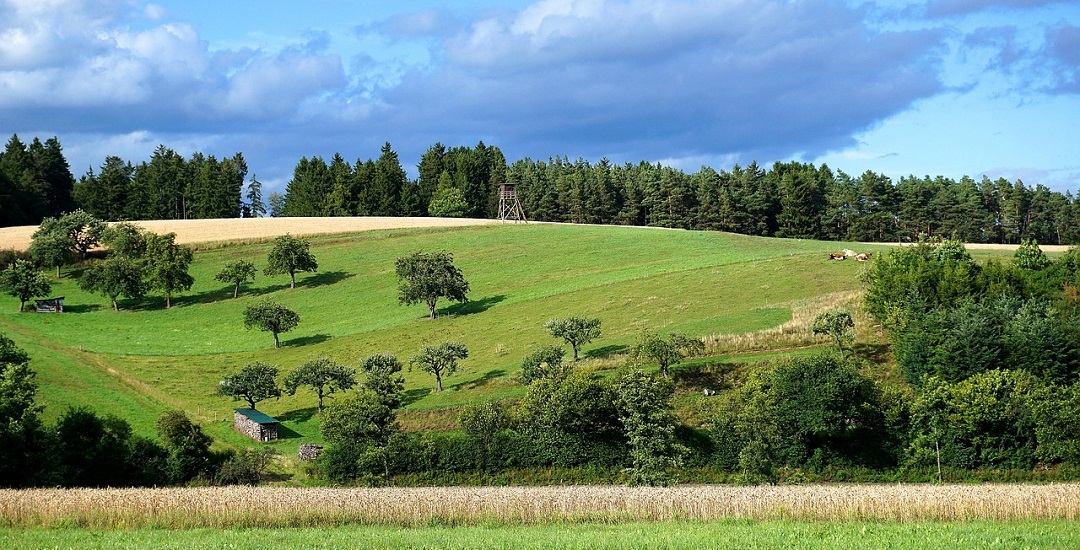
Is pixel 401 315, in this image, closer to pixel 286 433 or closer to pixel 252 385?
pixel 252 385

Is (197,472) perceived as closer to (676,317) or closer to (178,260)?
(676,317)

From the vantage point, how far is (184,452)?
58406 millimetres

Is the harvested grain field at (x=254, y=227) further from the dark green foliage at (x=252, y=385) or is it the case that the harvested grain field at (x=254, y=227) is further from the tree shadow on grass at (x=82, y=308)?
the dark green foliage at (x=252, y=385)

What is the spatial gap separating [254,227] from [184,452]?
101185mm

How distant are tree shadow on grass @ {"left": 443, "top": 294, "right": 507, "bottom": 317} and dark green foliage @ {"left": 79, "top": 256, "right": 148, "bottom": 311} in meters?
39.1

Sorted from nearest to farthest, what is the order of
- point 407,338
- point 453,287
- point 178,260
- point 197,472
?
point 197,472
point 407,338
point 453,287
point 178,260

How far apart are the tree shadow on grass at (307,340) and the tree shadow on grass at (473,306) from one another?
1447cm

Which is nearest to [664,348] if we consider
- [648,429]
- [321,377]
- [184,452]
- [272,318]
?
[648,429]

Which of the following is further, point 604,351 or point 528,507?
point 604,351

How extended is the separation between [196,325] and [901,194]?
5214 inches

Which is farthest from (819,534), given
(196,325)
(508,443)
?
(196,325)

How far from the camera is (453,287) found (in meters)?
101

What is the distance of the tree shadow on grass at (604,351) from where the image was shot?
77600 millimetres

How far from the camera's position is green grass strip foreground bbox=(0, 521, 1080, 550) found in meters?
26.8
